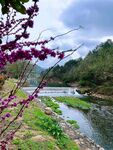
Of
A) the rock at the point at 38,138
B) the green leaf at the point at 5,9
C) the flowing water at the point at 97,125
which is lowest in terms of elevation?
the flowing water at the point at 97,125

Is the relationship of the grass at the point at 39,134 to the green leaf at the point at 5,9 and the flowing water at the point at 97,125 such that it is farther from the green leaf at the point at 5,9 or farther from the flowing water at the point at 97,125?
the green leaf at the point at 5,9

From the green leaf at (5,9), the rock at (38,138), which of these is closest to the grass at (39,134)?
the rock at (38,138)

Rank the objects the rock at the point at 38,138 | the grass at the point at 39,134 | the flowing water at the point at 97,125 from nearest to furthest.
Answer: the grass at the point at 39,134 < the rock at the point at 38,138 < the flowing water at the point at 97,125

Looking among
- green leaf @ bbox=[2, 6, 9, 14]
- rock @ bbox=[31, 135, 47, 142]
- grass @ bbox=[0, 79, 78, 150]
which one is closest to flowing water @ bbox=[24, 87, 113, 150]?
grass @ bbox=[0, 79, 78, 150]

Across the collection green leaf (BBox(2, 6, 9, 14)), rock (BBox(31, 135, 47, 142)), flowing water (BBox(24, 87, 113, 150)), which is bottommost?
flowing water (BBox(24, 87, 113, 150))

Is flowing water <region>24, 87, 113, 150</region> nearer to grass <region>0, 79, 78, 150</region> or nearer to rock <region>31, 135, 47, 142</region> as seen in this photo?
grass <region>0, 79, 78, 150</region>

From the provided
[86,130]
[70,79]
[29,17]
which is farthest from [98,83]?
[29,17]

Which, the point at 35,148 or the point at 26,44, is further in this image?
the point at 35,148

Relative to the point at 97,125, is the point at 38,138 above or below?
above

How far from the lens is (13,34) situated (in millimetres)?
3248

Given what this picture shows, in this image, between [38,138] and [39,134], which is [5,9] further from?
[39,134]

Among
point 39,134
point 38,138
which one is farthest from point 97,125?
point 38,138

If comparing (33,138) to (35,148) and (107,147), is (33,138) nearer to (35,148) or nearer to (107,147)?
(35,148)

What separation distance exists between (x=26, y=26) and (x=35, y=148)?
45.3 feet
